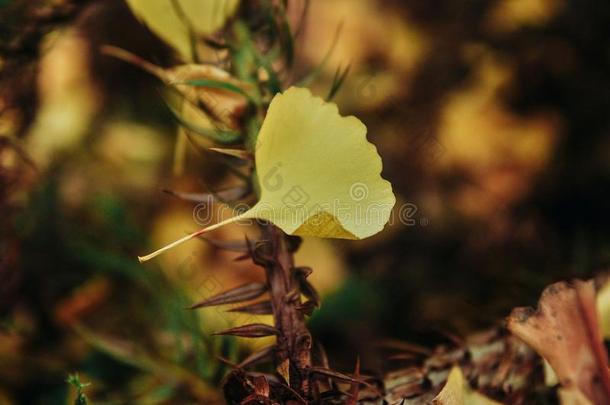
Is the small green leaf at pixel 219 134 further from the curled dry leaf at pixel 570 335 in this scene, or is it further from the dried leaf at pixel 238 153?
the curled dry leaf at pixel 570 335

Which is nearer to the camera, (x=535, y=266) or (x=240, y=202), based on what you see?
(x=240, y=202)

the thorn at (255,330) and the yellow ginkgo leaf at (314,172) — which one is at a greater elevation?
the yellow ginkgo leaf at (314,172)

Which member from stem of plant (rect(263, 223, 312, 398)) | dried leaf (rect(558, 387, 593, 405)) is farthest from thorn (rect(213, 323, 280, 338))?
dried leaf (rect(558, 387, 593, 405))

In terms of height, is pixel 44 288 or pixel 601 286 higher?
pixel 601 286

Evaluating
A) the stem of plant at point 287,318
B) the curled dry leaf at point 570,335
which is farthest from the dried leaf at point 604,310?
the stem of plant at point 287,318

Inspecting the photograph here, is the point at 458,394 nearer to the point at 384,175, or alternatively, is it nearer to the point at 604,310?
the point at 604,310

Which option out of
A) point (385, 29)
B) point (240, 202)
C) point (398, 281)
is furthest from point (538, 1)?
point (240, 202)

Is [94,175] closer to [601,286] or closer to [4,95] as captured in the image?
[4,95]
